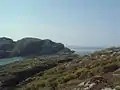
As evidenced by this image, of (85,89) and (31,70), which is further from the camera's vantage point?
(31,70)

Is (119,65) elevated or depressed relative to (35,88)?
elevated

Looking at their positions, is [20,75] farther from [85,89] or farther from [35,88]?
[85,89]

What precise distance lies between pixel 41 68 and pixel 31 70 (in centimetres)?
599

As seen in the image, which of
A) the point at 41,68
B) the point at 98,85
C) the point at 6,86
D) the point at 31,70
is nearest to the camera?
the point at 98,85

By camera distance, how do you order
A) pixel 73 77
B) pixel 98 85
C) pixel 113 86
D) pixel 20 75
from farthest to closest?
pixel 20 75
pixel 73 77
pixel 98 85
pixel 113 86

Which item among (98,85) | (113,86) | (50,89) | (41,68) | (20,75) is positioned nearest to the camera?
(113,86)

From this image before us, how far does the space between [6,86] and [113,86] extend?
1685 inches

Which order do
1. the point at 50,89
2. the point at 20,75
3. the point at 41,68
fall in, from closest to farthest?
1. the point at 50,89
2. the point at 20,75
3. the point at 41,68

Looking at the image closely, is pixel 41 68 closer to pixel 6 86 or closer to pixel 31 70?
pixel 31 70

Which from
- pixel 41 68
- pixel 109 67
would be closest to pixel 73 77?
pixel 109 67

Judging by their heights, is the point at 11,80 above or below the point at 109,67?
below

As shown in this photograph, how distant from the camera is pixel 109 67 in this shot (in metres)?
39.0

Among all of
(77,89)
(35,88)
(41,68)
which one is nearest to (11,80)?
(41,68)

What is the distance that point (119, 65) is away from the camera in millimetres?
38562
